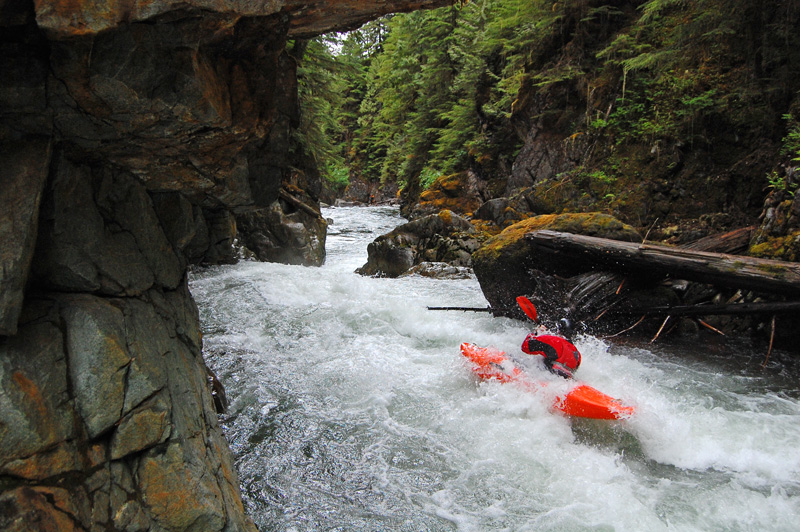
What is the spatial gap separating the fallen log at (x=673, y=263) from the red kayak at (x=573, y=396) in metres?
2.47

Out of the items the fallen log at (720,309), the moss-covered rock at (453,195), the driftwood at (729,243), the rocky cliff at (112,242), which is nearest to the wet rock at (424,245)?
the moss-covered rock at (453,195)

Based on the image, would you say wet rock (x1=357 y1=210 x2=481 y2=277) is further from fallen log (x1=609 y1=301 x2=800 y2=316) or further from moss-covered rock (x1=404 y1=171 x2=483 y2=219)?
fallen log (x1=609 y1=301 x2=800 y2=316)

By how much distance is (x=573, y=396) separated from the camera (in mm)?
4809

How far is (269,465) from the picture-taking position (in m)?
4.26

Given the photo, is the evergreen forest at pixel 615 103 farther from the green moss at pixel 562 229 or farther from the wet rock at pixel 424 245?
the wet rock at pixel 424 245

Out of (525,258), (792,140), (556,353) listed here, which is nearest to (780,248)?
(792,140)

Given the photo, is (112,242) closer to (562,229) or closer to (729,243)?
(562,229)

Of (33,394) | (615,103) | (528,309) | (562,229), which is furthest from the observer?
(615,103)

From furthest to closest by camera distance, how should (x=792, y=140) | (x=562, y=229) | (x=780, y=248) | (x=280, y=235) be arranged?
(x=280, y=235) → (x=562, y=229) → (x=792, y=140) → (x=780, y=248)

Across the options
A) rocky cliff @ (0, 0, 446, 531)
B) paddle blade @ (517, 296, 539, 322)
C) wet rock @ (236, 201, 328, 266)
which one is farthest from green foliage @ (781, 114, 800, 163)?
wet rock @ (236, 201, 328, 266)

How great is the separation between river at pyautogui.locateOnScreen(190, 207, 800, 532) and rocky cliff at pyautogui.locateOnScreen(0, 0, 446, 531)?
3.44 ft

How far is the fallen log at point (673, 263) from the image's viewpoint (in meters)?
5.34

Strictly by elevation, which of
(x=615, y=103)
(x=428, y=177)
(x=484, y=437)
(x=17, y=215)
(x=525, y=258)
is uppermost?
(x=615, y=103)

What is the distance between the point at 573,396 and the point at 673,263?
2.78 metres
